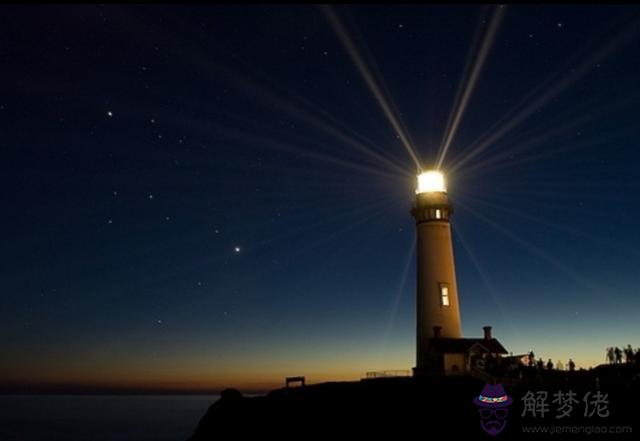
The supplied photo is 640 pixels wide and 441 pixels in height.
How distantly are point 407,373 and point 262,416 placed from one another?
1307 cm

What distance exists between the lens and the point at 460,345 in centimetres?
3111

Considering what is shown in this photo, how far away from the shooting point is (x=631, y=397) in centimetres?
1992

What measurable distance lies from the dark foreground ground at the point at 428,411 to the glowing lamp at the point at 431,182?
46.3ft

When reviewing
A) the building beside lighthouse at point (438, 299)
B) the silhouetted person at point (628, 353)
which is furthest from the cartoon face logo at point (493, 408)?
the silhouetted person at point (628, 353)

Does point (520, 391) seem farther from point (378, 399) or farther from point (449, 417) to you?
point (378, 399)

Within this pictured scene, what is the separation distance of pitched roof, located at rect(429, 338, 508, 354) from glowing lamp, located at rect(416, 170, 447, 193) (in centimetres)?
1058

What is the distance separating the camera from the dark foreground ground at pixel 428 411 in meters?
18.0

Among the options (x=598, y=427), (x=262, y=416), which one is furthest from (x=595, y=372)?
(x=262, y=416)

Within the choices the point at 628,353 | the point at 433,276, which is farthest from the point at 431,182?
the point at 628,353

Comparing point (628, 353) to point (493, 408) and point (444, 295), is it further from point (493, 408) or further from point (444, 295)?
point (493, 408)

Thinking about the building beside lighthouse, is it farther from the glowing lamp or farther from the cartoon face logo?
the cartoon face logo

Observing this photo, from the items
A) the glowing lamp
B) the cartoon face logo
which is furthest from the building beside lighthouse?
the cartoon face logo

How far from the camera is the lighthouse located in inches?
1309

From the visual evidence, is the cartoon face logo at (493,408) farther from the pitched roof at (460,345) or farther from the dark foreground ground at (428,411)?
the pitched roof at (460,345)
